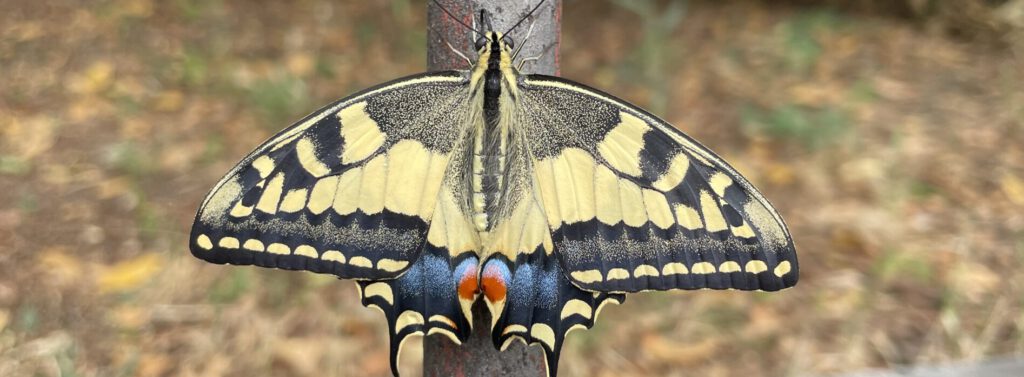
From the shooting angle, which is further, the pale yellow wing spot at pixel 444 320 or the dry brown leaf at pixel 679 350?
the dry brown leaf at pixel 679 350

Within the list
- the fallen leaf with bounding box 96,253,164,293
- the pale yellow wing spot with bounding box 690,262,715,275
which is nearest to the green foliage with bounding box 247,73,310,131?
the fallen leaf with bounding box 96,253,164,293

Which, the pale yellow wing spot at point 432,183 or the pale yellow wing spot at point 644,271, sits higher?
the pale yellow wing spot at point 432,183

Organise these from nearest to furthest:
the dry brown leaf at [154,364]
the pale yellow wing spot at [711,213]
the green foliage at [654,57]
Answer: the pale yellow wing spot at [711,213] → the dry brown leaf at [154,364] → the green foliage at [654,57]

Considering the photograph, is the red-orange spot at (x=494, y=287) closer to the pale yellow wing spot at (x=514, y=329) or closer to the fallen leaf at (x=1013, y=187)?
the pale yellow wing spot at (x=514, y=329)

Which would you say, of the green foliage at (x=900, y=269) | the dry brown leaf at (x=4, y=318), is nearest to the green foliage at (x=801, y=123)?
the green foliage at (x=900, y=269)

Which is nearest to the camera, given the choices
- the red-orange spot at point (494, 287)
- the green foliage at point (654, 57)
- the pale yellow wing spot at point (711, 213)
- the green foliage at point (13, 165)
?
the red-orange spot at point (494, 287)

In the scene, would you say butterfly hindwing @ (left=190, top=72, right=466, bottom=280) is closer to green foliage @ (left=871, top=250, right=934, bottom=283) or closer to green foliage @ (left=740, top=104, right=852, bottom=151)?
green foliage @ (left=871, top=250, right=934, bottom=283)

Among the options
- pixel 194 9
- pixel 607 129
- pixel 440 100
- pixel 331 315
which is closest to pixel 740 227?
pixel 607 129

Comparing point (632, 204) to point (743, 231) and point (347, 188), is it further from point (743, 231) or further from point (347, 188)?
point (347, 188)
